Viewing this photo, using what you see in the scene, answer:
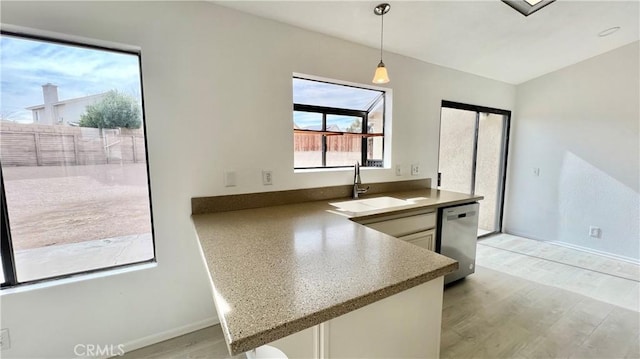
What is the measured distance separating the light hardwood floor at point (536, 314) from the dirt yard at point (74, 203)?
→ 84 centimetres

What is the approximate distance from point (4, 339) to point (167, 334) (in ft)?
2.54

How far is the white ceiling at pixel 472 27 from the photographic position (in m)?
1.88

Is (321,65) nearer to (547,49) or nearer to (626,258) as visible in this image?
(547,49)

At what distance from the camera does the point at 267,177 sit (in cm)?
204

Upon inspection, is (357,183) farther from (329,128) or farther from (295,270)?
(295,270)

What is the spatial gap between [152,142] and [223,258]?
3.38ft

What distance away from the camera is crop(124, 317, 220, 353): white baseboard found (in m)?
1.70

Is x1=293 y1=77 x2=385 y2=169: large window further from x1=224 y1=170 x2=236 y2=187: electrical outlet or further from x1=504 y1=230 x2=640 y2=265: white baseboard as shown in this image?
x1=504 y1=230 x2=640 y2=265: white baseboard

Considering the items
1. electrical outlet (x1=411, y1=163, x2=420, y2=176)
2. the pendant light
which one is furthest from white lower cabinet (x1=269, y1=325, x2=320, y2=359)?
electrical outlet (x1=411, y1=163, x2=420, y2=176)

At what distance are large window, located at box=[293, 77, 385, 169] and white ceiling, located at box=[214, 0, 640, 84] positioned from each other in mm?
395

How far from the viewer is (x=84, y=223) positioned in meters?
1.58

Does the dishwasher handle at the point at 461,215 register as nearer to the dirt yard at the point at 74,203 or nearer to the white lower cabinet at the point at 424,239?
the white lower cabinet at the point at 424,239

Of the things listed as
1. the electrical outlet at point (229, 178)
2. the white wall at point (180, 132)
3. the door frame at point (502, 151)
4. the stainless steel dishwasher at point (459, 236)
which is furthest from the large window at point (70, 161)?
the door frame at point (502, 151)

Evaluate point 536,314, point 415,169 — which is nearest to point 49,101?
point 415,169
